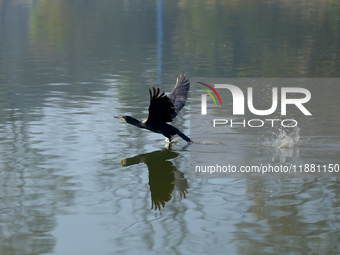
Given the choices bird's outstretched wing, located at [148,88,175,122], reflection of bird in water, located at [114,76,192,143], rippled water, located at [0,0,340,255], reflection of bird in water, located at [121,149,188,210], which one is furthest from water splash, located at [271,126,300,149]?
bird's outstretched wing, located at [148,88,175,122]

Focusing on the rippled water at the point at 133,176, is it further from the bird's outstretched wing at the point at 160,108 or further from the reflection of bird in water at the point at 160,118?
the bird's outstretched wing at the point at 160,108

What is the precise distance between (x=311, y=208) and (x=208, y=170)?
2132mm

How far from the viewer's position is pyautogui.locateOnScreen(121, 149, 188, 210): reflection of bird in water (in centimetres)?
787

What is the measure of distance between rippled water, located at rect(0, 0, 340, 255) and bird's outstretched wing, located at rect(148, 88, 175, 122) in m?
0.64

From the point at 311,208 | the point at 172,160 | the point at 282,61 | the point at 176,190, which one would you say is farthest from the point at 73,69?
the point at 311,208

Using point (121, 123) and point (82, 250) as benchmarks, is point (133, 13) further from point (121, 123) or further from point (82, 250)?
point (82, 250)

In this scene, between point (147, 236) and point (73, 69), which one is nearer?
point (147, 236)

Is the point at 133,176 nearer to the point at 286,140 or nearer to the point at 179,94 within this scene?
the point at 179,94

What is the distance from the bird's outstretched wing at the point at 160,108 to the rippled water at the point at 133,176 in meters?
0.64

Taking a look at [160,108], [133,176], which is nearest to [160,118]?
[160,108]

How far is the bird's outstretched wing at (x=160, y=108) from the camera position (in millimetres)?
9484

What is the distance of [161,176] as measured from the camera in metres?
8.80

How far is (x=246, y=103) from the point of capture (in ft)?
45.9

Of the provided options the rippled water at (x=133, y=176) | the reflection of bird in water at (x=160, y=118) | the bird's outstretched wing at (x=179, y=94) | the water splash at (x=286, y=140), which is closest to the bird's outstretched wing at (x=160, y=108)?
the reflection of bird in water at (x=160, y=118)
